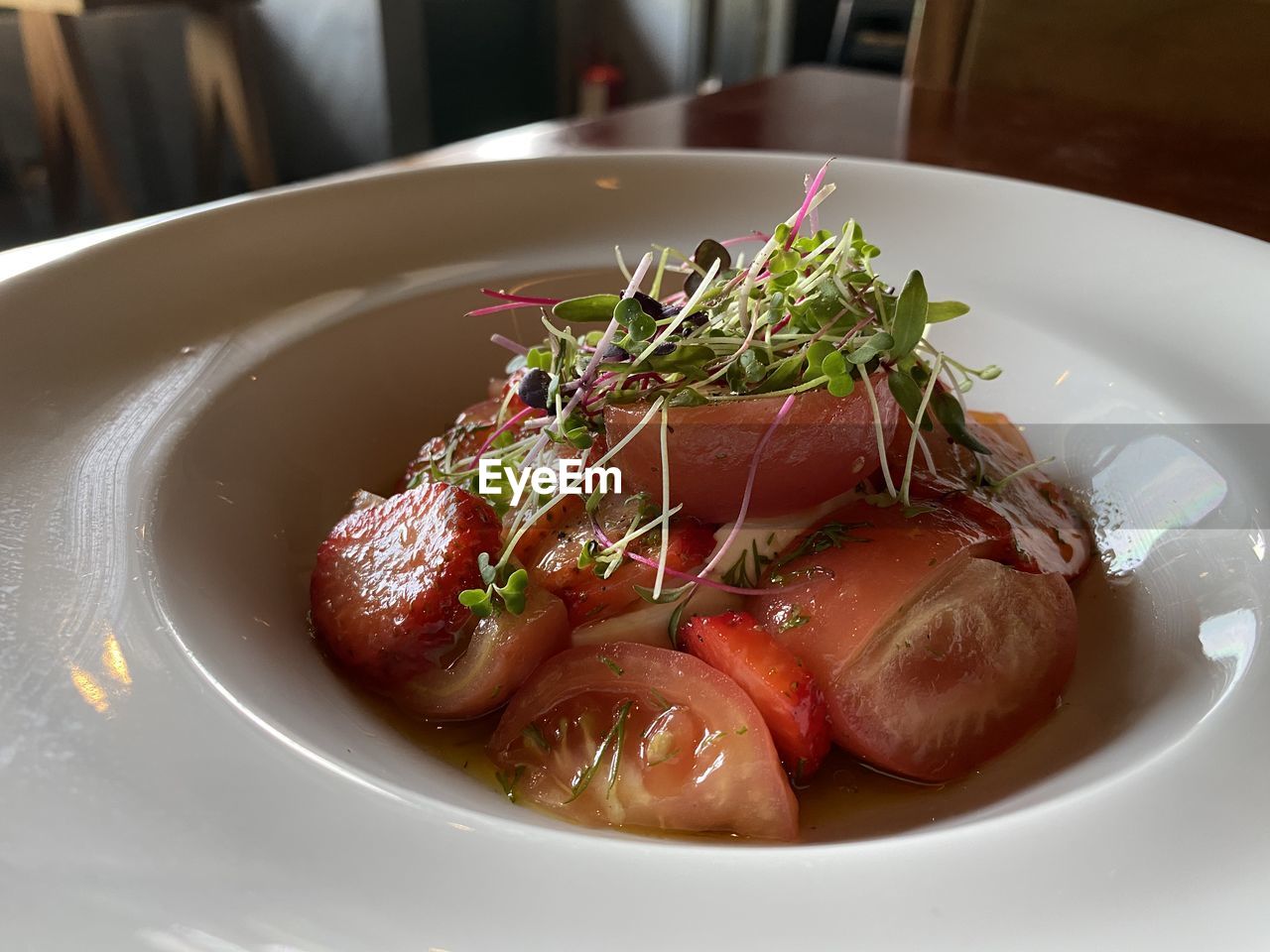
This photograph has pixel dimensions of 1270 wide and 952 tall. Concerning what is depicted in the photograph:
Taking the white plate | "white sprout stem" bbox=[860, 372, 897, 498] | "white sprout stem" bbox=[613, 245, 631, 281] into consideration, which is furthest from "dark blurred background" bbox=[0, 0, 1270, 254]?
"white sprout stem" bbox=[860, 372, 897, 498]

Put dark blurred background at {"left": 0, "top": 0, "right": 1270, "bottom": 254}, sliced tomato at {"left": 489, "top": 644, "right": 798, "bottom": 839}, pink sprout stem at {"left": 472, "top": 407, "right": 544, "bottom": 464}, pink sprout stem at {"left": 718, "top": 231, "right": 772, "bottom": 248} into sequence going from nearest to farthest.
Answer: sliced tomato at {"left": 489, "top": 644, "right": 798, "bottom": 839}, pink sprout stem at {"left": 472, "top": 407, "right": 544, "bottom": 464}, pink sprout stem at {"left": 718, "top": 231, "right": 772, "bottom": 248}, dark blurred background at {"left": 0, "top": 0, "right": 1270, "bottom": 254}

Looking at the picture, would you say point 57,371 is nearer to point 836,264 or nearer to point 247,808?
point 247,808

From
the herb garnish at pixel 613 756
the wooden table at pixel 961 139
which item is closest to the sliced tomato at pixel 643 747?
the herb garnish at pixel 613 756

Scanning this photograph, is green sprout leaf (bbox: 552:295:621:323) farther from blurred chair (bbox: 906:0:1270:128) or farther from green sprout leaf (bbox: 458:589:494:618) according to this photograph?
blurred chair (bbox: 906:0:1270:128)

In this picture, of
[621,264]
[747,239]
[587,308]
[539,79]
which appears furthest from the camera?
[539,79]

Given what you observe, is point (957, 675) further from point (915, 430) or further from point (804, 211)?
point (804, 211)

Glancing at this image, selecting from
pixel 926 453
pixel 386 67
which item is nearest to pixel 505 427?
pixel 926 453

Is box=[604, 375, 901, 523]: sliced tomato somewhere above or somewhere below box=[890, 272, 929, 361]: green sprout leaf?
below
